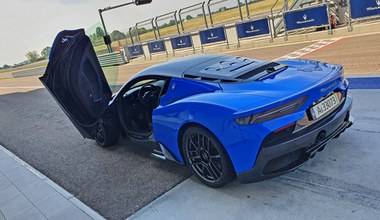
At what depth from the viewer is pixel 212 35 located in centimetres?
1647

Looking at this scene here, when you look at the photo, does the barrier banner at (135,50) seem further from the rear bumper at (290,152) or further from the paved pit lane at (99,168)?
the rear bumper at (290,152)

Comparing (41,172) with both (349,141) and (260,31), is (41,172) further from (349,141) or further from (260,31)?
(260,31)

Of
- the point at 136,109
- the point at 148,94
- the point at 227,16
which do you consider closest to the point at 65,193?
the point at 136,109

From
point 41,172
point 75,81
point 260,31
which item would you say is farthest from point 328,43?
point 41,172

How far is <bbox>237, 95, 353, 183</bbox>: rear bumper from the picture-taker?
2.50m

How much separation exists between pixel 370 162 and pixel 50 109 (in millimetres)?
9594

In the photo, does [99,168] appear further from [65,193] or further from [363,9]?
[363,9]

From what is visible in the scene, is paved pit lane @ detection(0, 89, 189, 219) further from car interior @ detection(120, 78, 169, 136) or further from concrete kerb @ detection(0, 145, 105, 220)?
car interior @ detection(120, 78, 169, 136)

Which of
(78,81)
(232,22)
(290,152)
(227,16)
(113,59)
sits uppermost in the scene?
(227,16)

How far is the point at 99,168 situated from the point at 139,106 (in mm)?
1059

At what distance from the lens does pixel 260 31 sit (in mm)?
14297

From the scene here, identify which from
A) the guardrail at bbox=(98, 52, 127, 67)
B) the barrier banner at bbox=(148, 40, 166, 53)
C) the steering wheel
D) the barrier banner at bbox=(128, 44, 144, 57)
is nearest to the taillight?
the steering wheel

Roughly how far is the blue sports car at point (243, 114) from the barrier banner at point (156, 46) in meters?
16.4

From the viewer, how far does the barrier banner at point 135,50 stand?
22.2 metres
